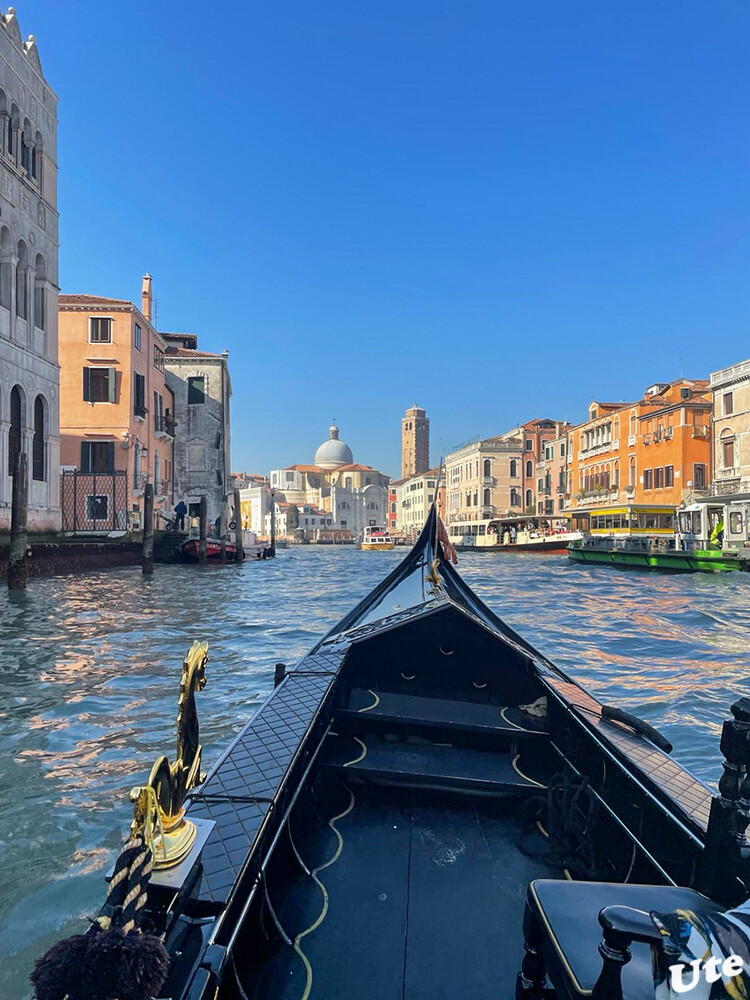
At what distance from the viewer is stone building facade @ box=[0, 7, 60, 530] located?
10.9 meters

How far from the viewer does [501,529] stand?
105 feet

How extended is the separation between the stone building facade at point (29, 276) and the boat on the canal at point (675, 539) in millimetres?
13687

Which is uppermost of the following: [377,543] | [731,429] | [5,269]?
[5,269]

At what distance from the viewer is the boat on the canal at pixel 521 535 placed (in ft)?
83.6

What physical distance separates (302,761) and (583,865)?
765 millimetres

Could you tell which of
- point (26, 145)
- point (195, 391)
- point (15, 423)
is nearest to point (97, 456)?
point (15, 423)

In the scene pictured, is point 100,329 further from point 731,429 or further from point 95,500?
point 731,429

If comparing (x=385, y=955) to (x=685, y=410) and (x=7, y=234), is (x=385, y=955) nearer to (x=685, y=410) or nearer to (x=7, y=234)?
(x=7, y=234)

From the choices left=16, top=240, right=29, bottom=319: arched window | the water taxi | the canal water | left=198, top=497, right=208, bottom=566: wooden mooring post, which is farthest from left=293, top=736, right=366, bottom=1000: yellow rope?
the water taxi

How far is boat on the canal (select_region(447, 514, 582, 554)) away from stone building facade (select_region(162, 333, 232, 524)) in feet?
41.2

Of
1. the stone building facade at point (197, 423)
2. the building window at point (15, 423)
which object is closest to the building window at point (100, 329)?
the building window at point (15, 423)

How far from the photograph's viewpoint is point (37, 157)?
12195mm

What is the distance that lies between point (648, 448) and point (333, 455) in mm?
45457

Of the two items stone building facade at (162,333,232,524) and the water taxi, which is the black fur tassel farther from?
the water taxi
